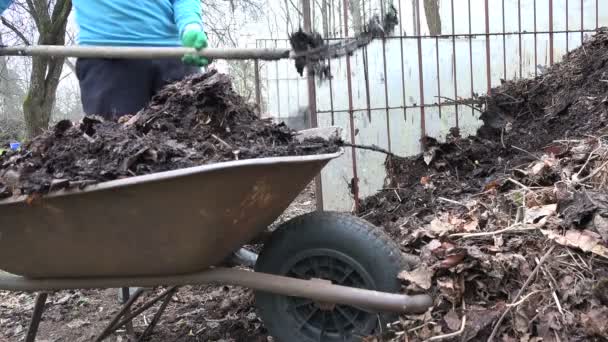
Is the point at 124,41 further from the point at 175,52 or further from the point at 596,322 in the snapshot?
the point at 596,322

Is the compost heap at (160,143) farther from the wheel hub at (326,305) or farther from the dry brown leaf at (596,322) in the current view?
the dry brown leaf at (596,322)

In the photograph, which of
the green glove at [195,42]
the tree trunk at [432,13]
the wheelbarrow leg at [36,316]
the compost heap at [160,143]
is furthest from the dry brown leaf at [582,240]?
the tree trunk at [432,13]

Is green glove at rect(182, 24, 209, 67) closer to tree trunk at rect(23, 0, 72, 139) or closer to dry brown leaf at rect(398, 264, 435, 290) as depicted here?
dry brown leaf at rect(398, 264, 435, 290)

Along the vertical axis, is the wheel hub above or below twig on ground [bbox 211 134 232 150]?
below

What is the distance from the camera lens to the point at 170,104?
177 cm

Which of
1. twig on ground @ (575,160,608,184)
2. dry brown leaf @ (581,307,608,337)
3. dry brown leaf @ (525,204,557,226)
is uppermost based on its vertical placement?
twig on ground @ (575,160,608,184)

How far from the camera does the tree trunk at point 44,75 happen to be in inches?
297

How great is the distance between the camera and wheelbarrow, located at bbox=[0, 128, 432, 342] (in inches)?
54.4

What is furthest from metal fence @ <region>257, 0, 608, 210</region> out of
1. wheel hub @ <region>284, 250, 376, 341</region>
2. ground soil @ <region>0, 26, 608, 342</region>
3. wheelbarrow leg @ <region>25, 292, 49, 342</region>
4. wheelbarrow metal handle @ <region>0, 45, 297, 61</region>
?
wheelbarrow leg @ <region>25, 292, 49, 342</region>

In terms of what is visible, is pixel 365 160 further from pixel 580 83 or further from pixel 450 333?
pixel 450 333

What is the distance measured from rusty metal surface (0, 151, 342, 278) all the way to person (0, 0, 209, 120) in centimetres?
103

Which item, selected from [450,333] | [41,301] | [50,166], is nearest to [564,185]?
[450,333]

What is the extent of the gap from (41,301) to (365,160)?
100 inches

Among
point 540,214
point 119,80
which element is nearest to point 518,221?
point 540,214
